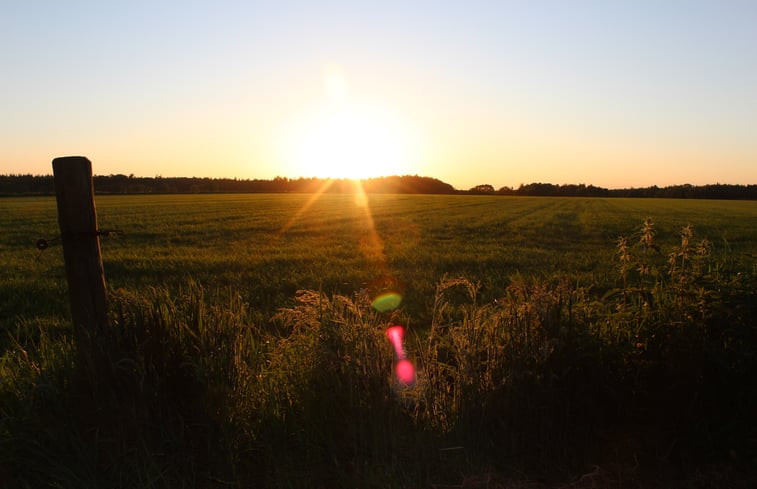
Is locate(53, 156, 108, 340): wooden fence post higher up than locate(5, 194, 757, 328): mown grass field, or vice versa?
locate(53, 156, 108, 340): wooden fence post

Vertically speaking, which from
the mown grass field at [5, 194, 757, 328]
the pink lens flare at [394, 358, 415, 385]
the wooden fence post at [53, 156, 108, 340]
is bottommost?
the mown grass field at [5, 194, 757, 328]

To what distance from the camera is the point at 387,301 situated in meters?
8.80

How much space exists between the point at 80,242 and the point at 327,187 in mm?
104459

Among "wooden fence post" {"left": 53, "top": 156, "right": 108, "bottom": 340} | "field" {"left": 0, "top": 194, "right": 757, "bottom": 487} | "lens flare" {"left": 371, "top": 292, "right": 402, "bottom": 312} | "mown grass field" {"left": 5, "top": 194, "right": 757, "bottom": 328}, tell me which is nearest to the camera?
"field" {"left": 0, "top": 194, "right": 757, "bottom": 487}

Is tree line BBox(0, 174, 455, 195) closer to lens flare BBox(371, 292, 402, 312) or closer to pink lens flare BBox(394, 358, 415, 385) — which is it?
lens flare BBox(371, 292, 402, 312)

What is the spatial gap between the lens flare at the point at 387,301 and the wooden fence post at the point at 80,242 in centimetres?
497

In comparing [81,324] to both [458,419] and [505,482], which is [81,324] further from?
[505,482]

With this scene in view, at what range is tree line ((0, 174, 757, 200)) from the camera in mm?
84000

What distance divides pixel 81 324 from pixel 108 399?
0.68m

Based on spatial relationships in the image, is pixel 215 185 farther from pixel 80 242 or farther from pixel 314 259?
pixel 80 242

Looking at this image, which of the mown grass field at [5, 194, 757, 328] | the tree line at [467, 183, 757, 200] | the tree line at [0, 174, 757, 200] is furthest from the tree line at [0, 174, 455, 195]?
the mown grass field at [5, 194, 757, 328]

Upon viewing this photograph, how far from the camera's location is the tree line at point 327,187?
84000 millimetres

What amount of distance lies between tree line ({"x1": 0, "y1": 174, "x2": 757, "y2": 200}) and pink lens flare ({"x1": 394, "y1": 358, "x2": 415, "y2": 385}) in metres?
87.5

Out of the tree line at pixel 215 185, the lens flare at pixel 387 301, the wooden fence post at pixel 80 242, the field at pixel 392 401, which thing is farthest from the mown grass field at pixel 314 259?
the tree line at pixel 215 185
